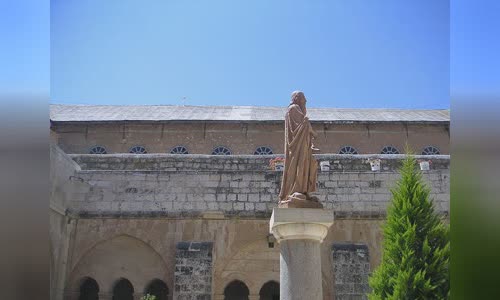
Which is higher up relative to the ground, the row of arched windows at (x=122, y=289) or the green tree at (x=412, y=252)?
the green tree at (x=412, y=252)

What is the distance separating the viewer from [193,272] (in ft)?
47.2

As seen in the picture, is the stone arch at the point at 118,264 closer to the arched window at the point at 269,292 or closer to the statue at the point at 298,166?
the arched window at the point at 269,292

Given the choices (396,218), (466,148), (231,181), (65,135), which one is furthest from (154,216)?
(466,148)

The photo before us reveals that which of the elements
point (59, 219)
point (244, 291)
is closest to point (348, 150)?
point (244, 291)

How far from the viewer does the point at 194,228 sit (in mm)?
15352

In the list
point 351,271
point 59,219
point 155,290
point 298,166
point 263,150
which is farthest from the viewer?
point 263,150

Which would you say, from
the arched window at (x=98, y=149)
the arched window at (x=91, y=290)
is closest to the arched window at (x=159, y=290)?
the arched window at (x=91, y=290)

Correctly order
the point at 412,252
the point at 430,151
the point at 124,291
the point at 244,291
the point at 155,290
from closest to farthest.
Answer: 1. the point at 412,252
2. the point at 155,290
3. the point at 124,291
4. the point at 244,291
5. the point at 430,151

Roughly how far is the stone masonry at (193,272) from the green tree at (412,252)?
14.4ft

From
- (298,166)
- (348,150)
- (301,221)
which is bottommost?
(301,221)

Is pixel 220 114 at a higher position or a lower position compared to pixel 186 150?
higher

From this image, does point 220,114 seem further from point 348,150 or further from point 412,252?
point 412,252

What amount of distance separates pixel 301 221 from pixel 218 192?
24.6 ft

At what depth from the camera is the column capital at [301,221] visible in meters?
8.12
